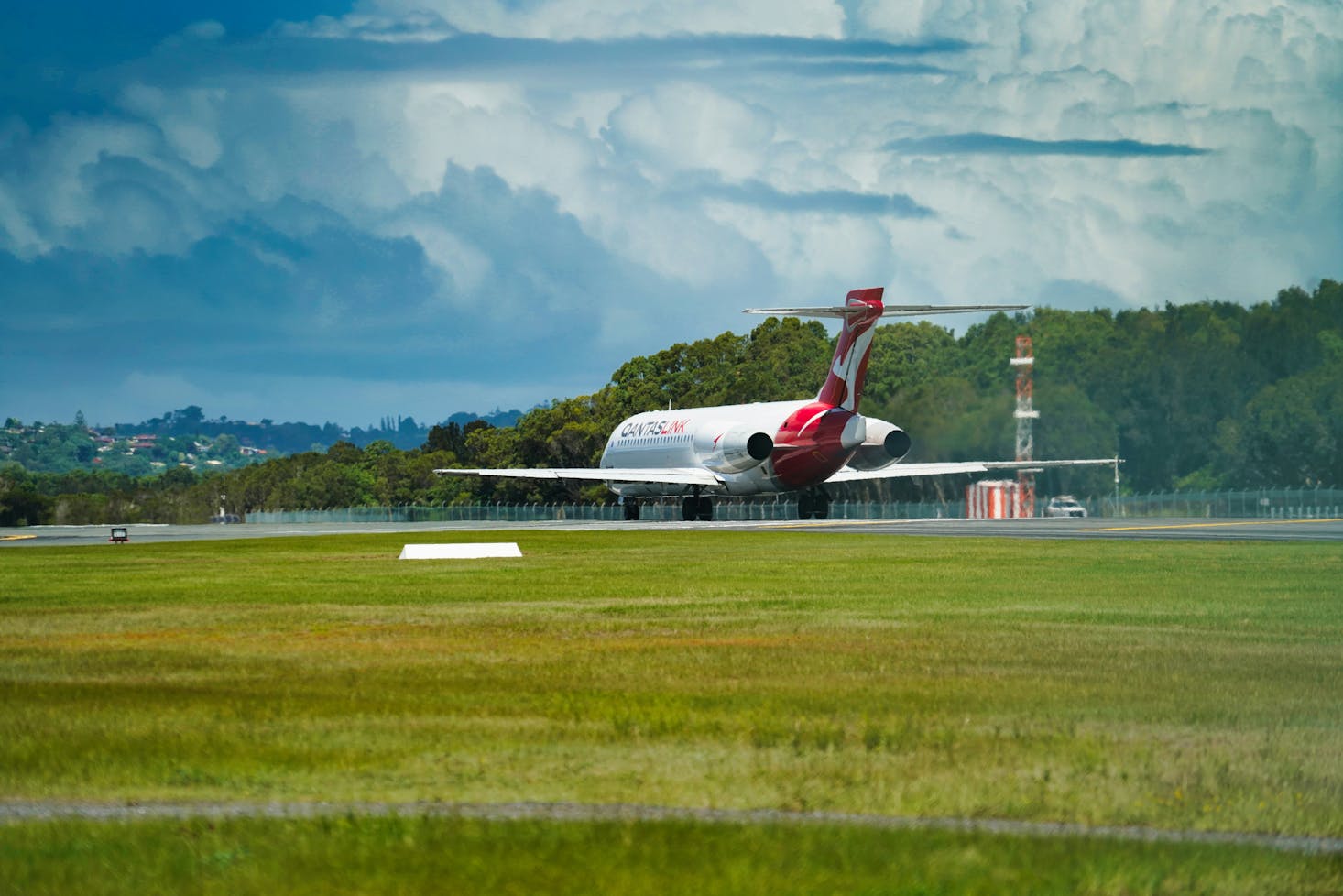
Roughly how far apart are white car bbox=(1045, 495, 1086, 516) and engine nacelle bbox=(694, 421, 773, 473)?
2090 centimetres

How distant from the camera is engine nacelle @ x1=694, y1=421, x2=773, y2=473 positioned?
75.4 metres

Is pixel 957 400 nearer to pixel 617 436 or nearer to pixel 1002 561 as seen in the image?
pixel 617 436

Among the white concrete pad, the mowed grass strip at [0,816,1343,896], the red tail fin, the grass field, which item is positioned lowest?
the mowed grass strip at [0,816,1343,896]

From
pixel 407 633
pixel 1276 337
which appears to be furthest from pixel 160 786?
pixel 1276 337

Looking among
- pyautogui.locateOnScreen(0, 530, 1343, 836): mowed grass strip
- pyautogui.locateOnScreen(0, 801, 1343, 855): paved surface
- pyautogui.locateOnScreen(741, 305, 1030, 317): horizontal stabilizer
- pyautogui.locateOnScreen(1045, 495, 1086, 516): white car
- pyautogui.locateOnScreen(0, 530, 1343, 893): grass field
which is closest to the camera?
pyautogui.locateOnScreen(0, 530, 1343, 893): grass field

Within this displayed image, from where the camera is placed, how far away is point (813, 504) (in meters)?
82.4

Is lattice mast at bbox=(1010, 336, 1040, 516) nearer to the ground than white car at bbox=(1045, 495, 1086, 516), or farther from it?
farther from it

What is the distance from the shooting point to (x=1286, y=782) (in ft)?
31.8

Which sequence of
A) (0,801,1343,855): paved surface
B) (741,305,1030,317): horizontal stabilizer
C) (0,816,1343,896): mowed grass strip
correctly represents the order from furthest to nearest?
1. (741,305,1030,317): horizontal stabilizer
2. (0,801,1343,855): paved surface
3. (0,816,1343,896): mowed grass strip

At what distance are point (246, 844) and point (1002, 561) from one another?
2744cm

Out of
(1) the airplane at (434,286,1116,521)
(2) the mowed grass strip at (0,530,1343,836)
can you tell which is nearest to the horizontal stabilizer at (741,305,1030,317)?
(1) the airplane at (434,286,1116,521)

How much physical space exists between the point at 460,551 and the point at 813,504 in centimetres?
4024

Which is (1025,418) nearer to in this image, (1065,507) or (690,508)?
(1065,507)

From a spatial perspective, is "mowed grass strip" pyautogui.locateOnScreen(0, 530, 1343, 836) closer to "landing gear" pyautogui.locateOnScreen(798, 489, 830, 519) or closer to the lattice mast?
"landing gear" pyautogui.locateOnScreen(798, 489, 830, 519)
